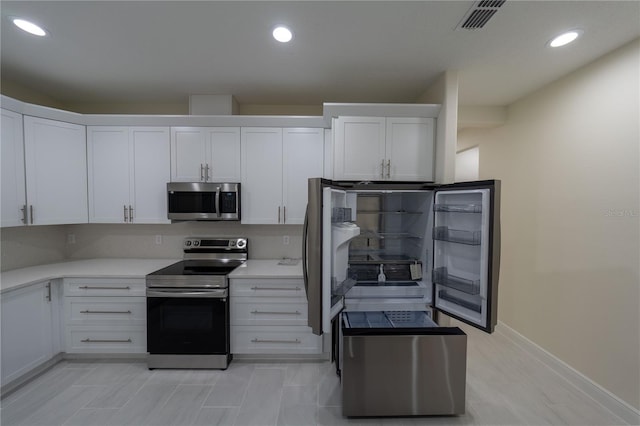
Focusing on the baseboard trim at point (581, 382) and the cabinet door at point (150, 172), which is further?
the cabinet door at point (150, 172)

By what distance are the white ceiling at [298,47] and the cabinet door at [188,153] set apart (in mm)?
454

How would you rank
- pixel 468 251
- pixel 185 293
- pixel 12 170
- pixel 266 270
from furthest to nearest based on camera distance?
pixel 266 270
pixel 185 293
pixel 12 170
pixel 468 251

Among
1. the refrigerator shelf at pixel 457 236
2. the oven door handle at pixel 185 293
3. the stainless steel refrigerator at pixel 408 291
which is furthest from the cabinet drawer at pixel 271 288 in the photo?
the refrigerator shelf at pixel 457 236

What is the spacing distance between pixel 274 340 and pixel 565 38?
3363 millimetres

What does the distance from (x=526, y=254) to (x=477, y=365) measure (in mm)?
1306

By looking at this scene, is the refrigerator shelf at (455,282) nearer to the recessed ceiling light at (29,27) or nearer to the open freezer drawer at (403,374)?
the open freezer drawer at (403,374)

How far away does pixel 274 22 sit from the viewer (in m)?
1.71

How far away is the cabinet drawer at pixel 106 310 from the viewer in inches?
96.9

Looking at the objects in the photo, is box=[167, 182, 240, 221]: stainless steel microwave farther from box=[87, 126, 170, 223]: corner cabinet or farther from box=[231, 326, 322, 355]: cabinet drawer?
box=[231, 326, 322, 355]: cabinet drawer

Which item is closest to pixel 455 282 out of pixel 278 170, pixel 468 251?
pixel 468 251

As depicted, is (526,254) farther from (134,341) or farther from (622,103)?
(134,341)

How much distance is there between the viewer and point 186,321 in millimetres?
2400

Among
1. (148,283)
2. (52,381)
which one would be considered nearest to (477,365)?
(148,283)

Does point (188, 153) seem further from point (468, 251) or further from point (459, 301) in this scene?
point (459, 301)
